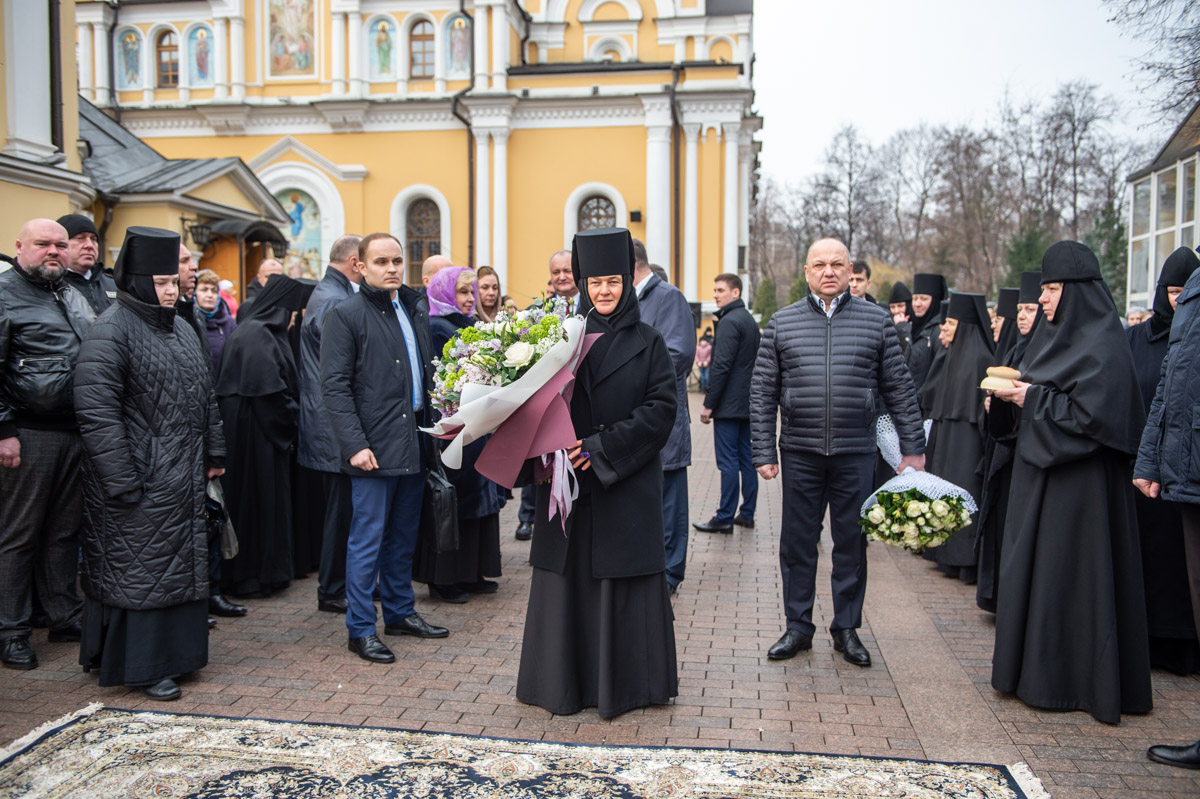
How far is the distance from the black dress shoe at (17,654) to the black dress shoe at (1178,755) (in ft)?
18.2

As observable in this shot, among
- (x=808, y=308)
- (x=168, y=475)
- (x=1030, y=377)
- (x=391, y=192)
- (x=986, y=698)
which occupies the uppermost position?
(x=391, y=192)

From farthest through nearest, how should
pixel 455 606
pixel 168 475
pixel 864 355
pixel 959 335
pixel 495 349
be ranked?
pixel 959 335 → pixel 455 606 → pixel 864 355 → pixel 168 475 → pixel 495 349

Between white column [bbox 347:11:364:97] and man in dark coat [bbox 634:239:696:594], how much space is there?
25.6 meters

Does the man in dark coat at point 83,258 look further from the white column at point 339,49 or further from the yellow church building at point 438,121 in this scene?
the white column at point 339,49

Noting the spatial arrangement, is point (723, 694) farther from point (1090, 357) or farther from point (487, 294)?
point (487, 294)

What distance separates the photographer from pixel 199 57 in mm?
30562

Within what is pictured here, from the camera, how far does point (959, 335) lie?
305 inches

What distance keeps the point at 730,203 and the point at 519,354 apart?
85.3 feet

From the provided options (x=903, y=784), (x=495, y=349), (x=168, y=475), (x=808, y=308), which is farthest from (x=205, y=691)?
(x=808, y=308)

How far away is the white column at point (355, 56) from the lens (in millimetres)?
29547

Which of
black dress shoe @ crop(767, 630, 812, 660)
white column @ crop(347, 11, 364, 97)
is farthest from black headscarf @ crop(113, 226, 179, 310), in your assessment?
white column @ crop(347, 11, 364, 97)

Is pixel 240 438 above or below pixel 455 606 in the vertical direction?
above

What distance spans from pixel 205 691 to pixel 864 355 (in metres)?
3.89

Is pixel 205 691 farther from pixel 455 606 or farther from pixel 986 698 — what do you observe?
pixel 986 698
